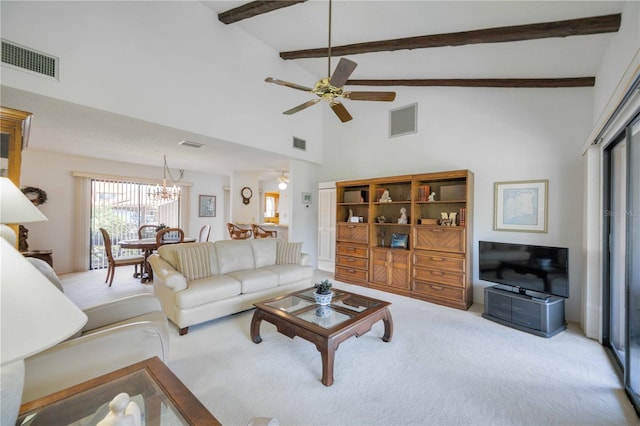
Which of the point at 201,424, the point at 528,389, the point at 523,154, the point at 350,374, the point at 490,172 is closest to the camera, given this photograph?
the point at 201,424

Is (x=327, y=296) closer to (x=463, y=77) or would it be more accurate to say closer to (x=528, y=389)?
(x=528, y=389)

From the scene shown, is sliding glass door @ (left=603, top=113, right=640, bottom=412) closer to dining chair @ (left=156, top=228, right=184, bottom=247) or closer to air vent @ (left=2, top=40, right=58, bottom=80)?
air vent @ (left=2, top=40, right=58, bottom=80)

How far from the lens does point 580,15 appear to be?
2.43 metres

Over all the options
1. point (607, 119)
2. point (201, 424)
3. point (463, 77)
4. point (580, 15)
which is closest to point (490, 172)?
point (463, 77)

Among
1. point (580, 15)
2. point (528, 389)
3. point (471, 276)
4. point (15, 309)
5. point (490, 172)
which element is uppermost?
point (580, 15)

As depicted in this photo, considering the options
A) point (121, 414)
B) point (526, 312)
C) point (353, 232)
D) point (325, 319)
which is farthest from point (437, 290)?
point (121, 414)

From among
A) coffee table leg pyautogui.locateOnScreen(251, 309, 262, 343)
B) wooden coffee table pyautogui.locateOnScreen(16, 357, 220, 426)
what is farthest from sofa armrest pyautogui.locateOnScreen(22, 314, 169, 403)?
coffee table leg pyautogui.locateOnScreen(251, 309, 262, 343)

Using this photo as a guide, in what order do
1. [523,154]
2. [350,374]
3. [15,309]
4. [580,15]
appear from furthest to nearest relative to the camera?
[523,154], [580,15], [350,374], [15,309]

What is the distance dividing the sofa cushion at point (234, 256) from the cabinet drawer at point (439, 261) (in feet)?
8.45

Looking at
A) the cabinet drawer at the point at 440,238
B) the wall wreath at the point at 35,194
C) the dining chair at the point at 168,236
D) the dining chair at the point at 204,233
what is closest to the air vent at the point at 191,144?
the dining chair at the point at 168,236

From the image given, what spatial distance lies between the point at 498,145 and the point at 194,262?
4.56 m

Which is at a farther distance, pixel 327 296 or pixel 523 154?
pixel 523 154

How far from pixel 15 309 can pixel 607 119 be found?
146 inches

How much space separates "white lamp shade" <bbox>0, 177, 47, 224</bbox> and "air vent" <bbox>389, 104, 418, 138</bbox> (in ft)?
16.1
